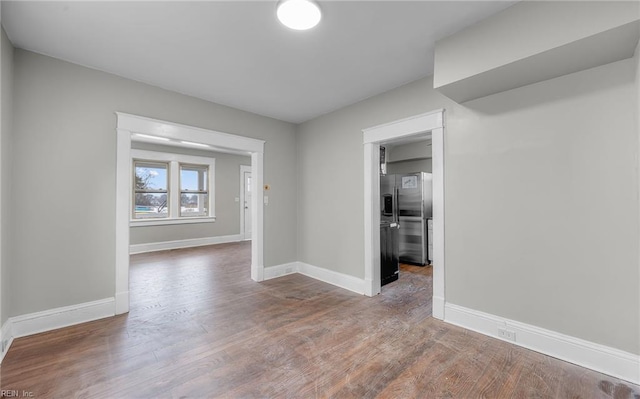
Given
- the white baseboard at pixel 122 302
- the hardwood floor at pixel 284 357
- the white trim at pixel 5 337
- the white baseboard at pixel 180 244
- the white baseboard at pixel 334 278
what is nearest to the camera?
the hardwood floor at pixel 284 357

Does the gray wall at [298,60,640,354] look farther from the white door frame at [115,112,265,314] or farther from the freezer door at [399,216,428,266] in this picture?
the white door frame at [115,112,265,314]

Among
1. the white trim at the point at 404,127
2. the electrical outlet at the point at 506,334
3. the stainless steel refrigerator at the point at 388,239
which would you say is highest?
the white trim at the point at 404,127

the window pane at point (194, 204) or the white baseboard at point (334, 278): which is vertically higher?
the window pane at point (194, 204)

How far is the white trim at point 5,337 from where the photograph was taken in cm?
210

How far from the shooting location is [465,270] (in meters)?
2.65

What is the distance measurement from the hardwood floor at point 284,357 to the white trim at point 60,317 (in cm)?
10

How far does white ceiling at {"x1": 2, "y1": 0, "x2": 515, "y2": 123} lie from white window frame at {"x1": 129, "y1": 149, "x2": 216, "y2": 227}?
3965mm

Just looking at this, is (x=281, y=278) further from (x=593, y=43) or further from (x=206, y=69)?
(x=593, y=43)

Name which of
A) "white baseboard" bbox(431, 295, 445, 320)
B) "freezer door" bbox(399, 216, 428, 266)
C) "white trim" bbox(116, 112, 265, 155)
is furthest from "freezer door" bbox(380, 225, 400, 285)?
"white trim" bbox(116, 112, 265, 155)

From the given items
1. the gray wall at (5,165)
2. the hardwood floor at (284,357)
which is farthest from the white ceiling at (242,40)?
the hardwood floor at (284,357)

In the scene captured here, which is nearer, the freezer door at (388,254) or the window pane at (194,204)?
the freezer door at (388,254)

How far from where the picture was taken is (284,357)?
213 cm

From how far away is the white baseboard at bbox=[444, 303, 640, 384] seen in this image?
1.84m

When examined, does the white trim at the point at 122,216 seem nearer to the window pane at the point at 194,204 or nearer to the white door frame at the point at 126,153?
the white door frame at the point at 126,153
